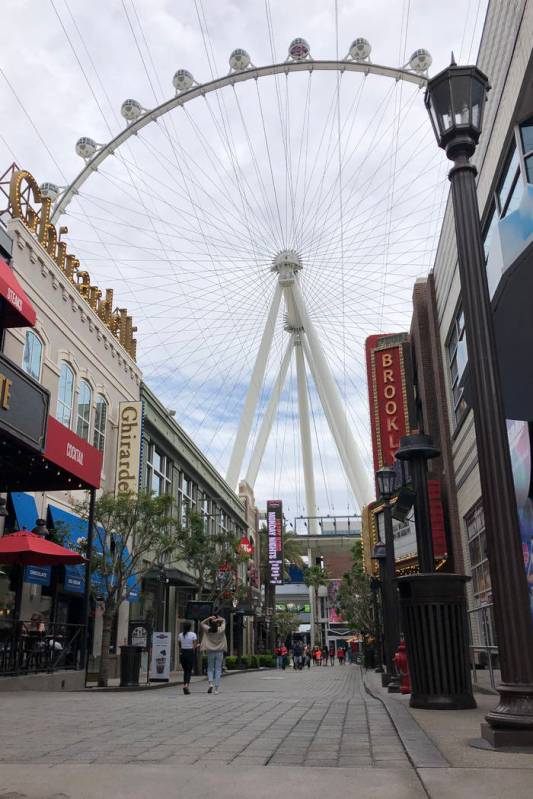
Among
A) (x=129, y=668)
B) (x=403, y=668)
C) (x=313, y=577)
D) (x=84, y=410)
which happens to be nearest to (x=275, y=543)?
(x=313, y=577)

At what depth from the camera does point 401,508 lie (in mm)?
31969

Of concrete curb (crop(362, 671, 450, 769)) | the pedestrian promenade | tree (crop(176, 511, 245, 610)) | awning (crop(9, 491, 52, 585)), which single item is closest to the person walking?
the pedestrian promenade

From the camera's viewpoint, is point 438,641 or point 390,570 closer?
point 438,641

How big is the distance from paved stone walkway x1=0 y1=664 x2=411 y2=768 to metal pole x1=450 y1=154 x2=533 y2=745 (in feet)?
3.55

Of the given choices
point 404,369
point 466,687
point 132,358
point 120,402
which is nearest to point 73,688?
point 466,687

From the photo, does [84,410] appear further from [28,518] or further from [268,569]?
[268,569]

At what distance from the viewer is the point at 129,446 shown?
29.2m

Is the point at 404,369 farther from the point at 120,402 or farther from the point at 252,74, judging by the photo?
the point at 252,74

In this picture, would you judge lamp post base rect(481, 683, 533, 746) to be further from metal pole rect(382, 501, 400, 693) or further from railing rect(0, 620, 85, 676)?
railing rect(0, 620, 85, 676)

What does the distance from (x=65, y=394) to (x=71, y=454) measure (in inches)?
310

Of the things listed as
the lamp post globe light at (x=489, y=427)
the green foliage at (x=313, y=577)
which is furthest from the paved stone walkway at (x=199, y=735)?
the green foliage at (x=313, y=577)

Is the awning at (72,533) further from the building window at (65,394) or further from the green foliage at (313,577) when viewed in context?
the green foliage at (313,577)

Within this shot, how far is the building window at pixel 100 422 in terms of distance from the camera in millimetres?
27812

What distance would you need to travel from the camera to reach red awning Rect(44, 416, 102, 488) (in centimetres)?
1625
